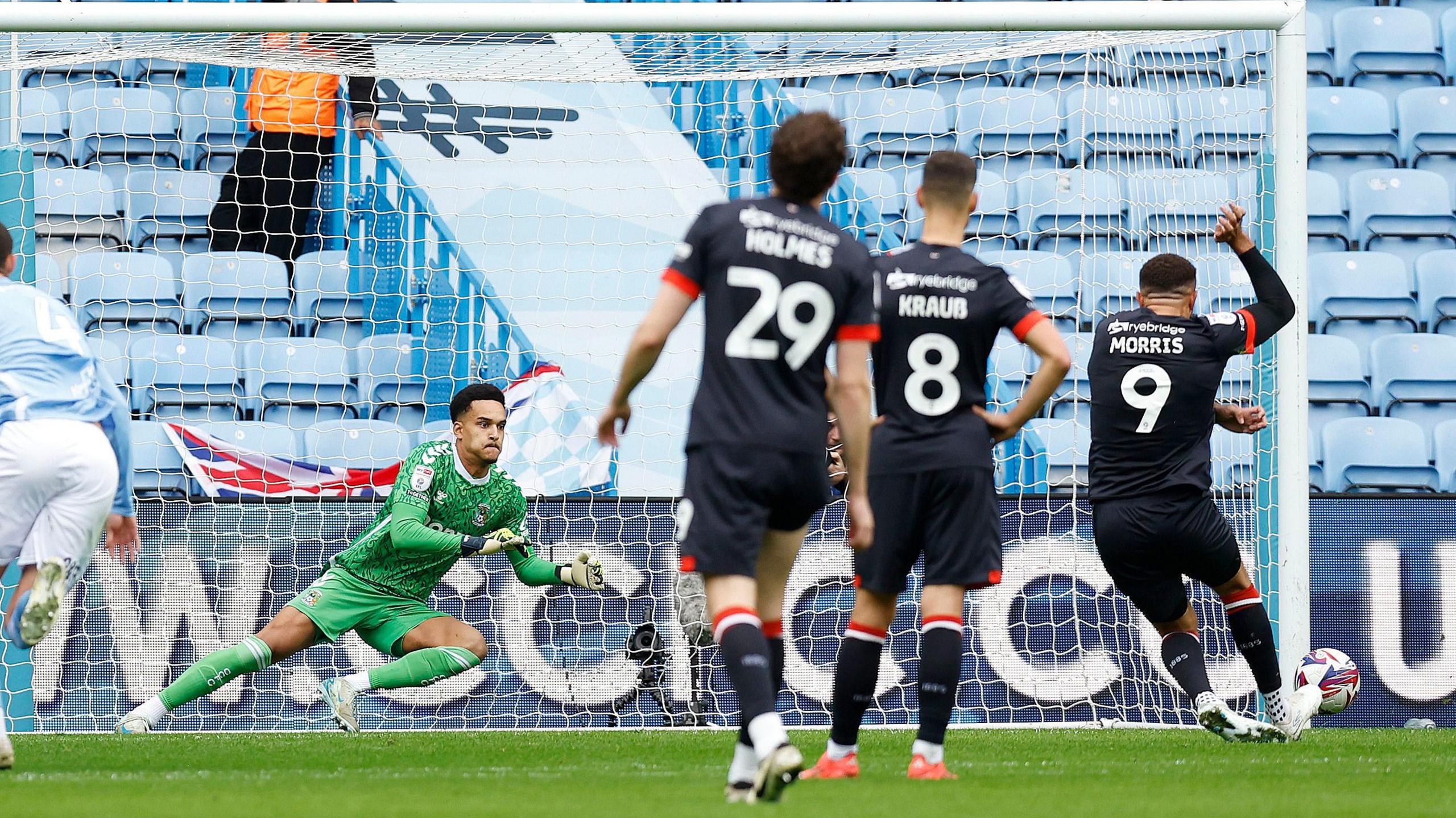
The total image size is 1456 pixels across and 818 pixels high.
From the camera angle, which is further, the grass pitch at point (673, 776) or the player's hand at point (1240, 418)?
the player's hand at point (1240, 418)

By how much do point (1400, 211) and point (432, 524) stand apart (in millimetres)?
7109

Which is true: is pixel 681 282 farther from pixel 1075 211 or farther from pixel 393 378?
pixel 1075 211

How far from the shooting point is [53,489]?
489cm

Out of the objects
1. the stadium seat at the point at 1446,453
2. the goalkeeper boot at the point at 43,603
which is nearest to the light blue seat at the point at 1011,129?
the stadium seat at the point at 1446,453

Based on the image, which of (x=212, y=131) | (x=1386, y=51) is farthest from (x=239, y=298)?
(x=1386, y=51)

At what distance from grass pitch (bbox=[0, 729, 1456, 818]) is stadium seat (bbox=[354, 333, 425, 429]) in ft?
7.26

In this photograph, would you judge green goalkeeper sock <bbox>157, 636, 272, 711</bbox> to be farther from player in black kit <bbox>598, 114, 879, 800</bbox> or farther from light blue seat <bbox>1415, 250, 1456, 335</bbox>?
light blue seat <bbox>1415, 250, 1456, 335</bbox>

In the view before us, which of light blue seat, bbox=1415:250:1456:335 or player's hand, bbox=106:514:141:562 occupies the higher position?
light blue seat, bbox=1415:250:1456:335

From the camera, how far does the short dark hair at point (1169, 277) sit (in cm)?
590

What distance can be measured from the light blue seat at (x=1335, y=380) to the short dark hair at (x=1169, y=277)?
4024 millimetres

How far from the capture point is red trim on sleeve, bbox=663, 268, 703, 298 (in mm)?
3859

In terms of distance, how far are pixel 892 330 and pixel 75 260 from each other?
6.01m

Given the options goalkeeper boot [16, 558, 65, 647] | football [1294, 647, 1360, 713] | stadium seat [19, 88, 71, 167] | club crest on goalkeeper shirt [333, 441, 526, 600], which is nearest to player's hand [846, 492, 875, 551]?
goalkeeper boot [16, 558, 65, 647]

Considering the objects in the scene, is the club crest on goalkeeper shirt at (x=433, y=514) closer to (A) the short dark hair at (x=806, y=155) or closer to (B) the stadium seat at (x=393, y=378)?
(B) the stadium seat at (x=393, y=378)
